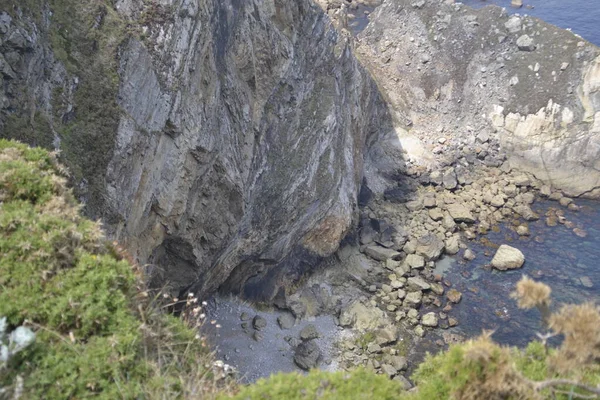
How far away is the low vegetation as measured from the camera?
345 inches

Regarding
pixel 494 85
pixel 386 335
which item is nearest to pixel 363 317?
pixel 386 335

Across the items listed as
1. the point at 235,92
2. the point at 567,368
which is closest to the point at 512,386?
the point at 567,368

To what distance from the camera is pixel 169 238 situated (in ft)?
81.6

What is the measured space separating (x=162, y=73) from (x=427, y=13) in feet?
151

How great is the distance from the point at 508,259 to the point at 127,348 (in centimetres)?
3488

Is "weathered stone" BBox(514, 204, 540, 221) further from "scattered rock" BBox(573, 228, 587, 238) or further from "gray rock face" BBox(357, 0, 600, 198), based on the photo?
"gray rock face" BBox(357, 0, 600, 198)

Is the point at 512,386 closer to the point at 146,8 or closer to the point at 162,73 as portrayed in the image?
the point at 162,73

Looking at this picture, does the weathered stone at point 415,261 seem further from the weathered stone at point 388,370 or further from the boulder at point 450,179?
the boulder at point 450,179

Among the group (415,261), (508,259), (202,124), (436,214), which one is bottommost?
(415,261)

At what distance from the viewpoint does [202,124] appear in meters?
24.3

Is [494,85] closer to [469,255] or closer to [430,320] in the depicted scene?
[469,255]

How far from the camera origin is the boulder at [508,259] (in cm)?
3778

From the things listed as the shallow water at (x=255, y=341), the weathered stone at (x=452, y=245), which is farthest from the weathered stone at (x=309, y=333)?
the weathered stone at (x=452, y=245)

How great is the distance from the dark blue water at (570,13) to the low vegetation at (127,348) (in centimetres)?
5539
